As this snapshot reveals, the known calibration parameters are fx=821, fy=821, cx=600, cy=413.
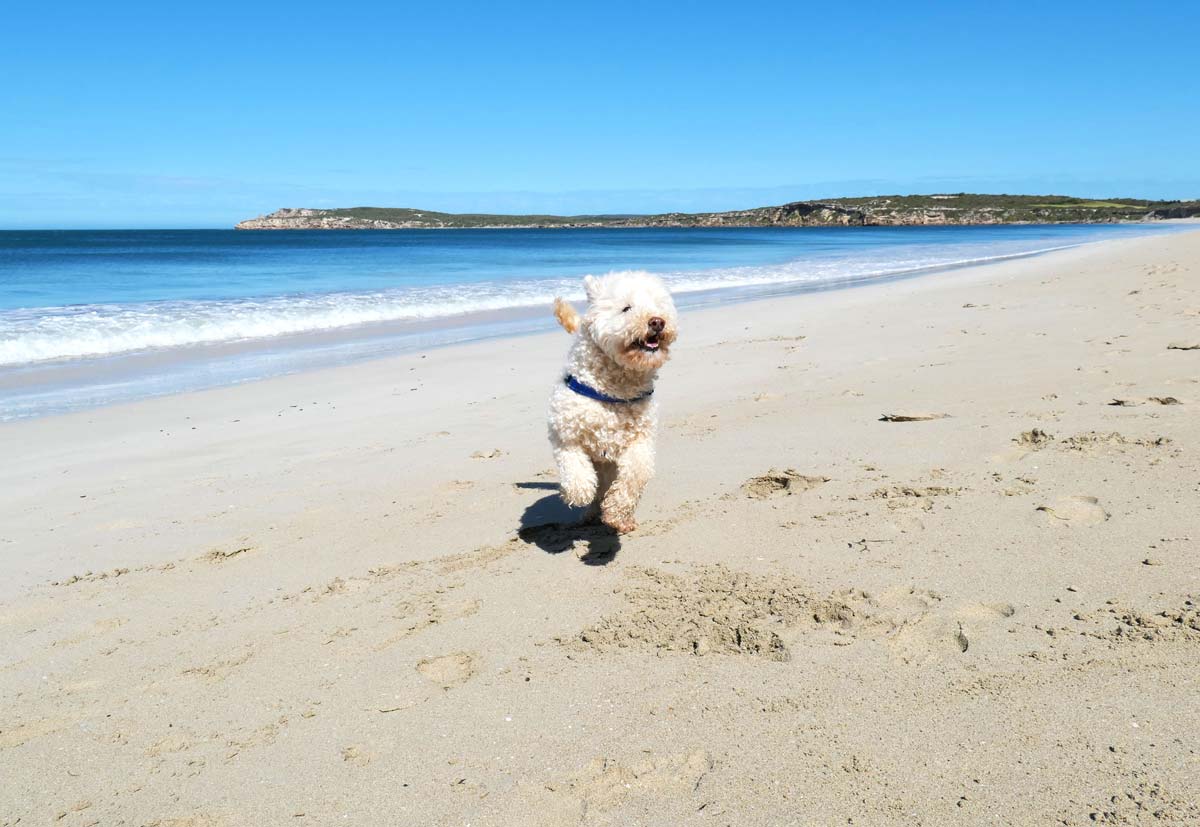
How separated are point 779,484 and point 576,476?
1427 mm

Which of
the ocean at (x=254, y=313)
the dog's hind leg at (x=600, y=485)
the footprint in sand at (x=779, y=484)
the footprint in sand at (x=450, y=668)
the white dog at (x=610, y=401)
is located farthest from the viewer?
the ocean at (x=254, y=313)

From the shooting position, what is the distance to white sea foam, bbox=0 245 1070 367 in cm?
1338

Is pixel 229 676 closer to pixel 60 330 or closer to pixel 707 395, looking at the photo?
pixel 707 395

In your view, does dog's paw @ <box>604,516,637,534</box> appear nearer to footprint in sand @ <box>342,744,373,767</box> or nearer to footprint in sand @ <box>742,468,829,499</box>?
footprint in sand @ <box>742,468,829,499</box>

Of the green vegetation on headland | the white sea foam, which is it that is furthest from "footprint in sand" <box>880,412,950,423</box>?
the green vegetation on headland

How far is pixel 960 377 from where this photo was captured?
24.8 ft

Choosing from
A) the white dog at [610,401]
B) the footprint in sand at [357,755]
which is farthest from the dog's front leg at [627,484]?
the footprint in sand at [357,755]

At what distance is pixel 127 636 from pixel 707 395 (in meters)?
5.40

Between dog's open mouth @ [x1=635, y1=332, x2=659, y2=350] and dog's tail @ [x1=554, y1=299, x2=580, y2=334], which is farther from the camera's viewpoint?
dog's tail @ [x1=554, y1=299, x2=580, y2=334]

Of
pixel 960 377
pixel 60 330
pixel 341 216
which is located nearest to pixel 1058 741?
pixel 960 377

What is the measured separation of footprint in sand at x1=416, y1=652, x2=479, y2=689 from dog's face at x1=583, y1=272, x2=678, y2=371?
1.72 m

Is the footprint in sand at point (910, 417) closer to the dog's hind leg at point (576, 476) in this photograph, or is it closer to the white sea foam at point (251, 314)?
the dog's hind leg at point (576, 476)

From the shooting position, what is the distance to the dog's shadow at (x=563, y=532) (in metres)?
4.53

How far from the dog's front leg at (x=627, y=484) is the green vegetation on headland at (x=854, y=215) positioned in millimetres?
113643
